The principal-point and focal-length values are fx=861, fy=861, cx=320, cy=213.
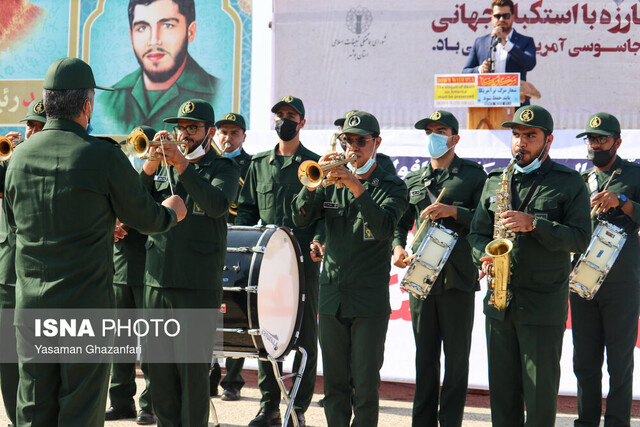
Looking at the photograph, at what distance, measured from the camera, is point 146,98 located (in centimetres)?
1695

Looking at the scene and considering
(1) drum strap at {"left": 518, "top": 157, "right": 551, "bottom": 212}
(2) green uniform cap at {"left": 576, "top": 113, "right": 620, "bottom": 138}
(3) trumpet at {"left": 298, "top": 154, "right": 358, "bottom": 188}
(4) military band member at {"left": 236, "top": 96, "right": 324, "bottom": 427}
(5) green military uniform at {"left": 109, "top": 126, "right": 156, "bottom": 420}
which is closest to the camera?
(1) drum strap at {"left": 518, "top": 157, "right": 551, "bottom": 212}

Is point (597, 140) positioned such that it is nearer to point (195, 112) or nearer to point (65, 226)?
point (195, 112)

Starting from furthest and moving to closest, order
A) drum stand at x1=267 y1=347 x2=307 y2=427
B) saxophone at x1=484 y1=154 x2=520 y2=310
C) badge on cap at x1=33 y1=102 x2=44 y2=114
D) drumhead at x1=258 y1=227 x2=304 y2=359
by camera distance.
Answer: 1. badge on cap at x1=33 y1=102 x2=44 y2=114
2. drum stand at x1=267 y1=347 x2=307 y2=427
3. drumhead at x1=258 y1=227 x2=304 y2=359
4. saxophone at x1=484 y1=154 x2=520 y2=310

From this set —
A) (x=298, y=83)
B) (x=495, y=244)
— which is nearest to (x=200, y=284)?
(x=495, y=244)

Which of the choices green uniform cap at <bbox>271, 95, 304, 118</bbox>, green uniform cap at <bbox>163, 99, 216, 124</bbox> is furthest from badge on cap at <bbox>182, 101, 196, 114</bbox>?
green uniform cap at <bbox>271, 95, 304, 118</bbox>

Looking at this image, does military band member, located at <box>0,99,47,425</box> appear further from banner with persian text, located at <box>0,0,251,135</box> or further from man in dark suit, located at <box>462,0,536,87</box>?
banner with persian text, located at <box>0,0,251,135</box>

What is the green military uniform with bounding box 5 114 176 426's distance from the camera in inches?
175

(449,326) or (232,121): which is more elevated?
(232,121)

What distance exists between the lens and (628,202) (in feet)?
22.5

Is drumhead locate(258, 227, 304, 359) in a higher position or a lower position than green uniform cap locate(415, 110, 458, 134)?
lower

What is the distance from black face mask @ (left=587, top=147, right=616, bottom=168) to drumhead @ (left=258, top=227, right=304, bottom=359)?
2601 millimetres

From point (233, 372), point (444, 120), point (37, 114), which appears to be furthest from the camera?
point (233, 372)

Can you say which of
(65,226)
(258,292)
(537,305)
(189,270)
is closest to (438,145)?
(537,305)

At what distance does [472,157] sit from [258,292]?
3.17 meters
